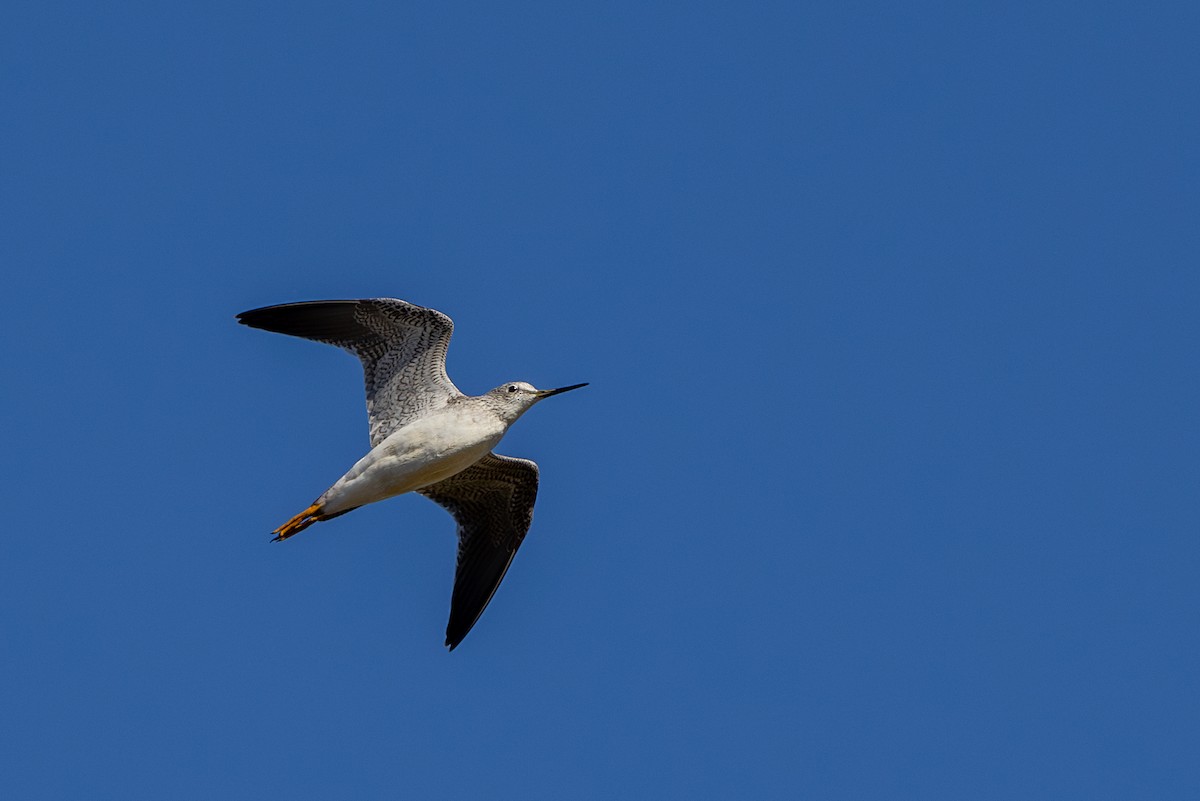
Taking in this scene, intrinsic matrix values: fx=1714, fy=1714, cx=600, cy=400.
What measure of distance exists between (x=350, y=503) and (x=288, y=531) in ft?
3.14

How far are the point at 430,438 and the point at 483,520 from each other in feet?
10.4

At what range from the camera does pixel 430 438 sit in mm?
24125

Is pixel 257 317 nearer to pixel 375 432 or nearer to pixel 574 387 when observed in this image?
pixel 375 432

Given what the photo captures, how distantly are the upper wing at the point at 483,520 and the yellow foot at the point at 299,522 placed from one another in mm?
2526

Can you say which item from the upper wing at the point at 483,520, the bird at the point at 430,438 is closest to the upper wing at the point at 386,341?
the bird at the point at 430,438

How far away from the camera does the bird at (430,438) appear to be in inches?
952

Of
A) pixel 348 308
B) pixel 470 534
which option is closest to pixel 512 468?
pixel 470 534

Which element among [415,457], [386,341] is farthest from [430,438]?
[386,341]

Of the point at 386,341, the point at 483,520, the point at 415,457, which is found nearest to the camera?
the point at 415,457

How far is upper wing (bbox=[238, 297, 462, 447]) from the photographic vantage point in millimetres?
24984

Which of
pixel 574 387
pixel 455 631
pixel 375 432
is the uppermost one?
pixel 574 387

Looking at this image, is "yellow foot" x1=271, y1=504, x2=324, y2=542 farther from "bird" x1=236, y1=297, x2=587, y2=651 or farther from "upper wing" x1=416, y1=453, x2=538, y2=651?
"upper wing" x1=416, y1=453, x2=538, y2=651

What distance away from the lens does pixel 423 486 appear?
977 inches

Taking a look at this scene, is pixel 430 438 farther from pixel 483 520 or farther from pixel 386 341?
pixel 483 520
